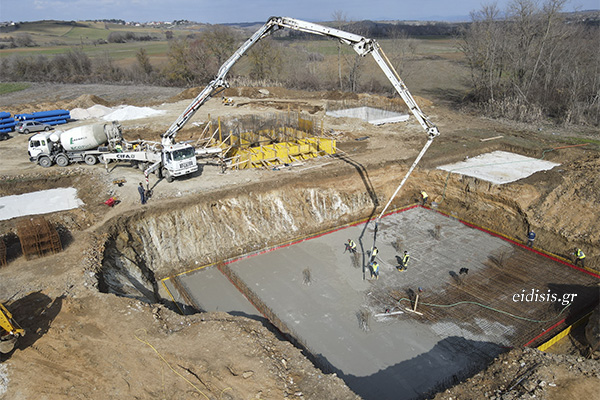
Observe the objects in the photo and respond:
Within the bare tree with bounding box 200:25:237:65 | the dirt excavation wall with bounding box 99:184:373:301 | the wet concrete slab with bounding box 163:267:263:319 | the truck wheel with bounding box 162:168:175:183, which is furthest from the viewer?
the bare tree with bounding box 200:25:237:65

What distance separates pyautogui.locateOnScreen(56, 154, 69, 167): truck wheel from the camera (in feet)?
74.0

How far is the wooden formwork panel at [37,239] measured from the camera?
1410 cm

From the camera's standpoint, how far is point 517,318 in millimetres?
14211

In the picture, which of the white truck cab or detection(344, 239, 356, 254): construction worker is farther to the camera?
the white truck cab

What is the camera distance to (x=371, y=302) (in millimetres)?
15109

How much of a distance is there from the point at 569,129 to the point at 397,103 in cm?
1457

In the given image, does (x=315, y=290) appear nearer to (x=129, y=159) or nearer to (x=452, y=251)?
(x=452, y=251)

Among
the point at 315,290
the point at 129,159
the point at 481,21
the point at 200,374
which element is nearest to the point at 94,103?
the point at 129,159

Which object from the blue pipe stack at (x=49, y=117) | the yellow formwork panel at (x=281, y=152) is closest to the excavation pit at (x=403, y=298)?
the yellow formwork panel at (x=281, y=152)

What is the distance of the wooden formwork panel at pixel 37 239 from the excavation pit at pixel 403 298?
4.74 metres

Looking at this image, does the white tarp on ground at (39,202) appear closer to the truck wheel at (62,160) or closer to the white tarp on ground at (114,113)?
the truck wheel at (62,160)

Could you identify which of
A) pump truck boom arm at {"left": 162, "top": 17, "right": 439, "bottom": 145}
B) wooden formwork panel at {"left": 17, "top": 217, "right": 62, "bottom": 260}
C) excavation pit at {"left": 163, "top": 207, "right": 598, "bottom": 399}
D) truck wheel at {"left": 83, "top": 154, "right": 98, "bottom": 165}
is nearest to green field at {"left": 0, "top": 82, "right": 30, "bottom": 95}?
truck wheel at {"left": 83, "top": 154, "right": 98, "bottom": 165}

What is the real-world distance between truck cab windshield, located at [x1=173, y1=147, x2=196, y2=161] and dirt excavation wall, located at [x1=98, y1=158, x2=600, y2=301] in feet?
8.89

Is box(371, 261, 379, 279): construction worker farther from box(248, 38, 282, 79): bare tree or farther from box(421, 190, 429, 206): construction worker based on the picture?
box(248, 38, 282, 79): bare tree
